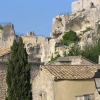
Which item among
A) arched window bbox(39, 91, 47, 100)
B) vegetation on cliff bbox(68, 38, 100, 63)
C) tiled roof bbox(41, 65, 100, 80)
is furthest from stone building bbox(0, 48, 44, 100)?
vegetation on cliff bbox(68, 38, 100, 63)

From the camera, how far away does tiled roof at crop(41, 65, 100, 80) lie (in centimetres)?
2554

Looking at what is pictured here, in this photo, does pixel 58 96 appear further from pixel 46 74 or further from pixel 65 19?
pixel 65 19

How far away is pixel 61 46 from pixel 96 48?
45.2 ft

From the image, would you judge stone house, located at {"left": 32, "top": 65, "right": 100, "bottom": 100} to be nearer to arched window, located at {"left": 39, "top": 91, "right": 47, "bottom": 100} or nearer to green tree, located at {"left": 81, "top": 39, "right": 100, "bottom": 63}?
arched window, located at {"left": 39, "top": 91, "right": 47, "bottom": 100}

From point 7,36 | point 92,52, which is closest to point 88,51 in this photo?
point 92,52

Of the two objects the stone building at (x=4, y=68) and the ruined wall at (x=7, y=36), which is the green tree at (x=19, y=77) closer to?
the stone building at (x=4, y=68)

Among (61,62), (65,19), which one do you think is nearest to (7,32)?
(65,19)

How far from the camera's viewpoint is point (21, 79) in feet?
85.7

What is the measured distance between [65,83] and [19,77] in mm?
3068

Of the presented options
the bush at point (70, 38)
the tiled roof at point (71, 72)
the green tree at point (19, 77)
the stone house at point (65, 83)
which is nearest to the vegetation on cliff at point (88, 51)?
the bush at point (70, 38)

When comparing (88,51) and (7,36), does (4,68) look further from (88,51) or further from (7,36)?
(7,36)

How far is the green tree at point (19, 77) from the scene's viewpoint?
25812mm

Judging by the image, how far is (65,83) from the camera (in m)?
25.3

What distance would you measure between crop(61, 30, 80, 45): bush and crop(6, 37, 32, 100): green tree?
5098cm
